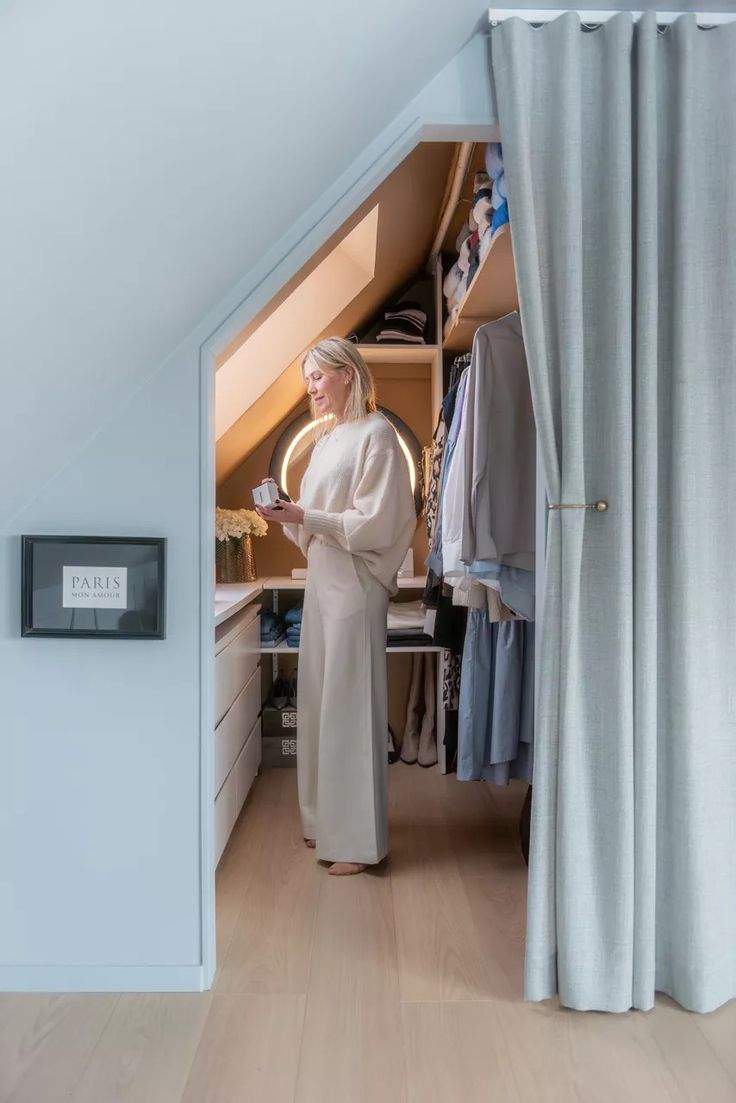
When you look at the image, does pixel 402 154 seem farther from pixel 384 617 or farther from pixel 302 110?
pixel 384 617

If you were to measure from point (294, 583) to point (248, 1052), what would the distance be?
219cm

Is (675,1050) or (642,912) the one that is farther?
(642,912)

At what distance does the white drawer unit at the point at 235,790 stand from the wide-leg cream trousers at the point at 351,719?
0.29m

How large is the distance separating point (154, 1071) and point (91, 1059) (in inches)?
5.4

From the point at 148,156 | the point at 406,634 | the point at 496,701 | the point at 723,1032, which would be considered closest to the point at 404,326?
the point at 406,634

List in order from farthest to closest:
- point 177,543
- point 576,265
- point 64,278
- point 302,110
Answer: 1. point 177,543
2. point 576,265
3. point 302,110
4. point 64,278

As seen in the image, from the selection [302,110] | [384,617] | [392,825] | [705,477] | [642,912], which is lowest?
[392,825]

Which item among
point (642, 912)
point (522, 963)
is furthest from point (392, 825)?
point (642, 912)

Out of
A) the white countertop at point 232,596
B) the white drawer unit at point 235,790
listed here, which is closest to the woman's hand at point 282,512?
the white countertop at point 232,596

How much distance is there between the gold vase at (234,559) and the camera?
3521 mm

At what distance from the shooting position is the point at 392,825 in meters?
3.01

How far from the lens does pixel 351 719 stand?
8.55 ft

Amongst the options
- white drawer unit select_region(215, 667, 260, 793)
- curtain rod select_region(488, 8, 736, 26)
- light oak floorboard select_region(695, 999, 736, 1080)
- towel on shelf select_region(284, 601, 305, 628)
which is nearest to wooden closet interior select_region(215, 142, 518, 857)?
white drawer unit select_region(215, 667, 260, 793)

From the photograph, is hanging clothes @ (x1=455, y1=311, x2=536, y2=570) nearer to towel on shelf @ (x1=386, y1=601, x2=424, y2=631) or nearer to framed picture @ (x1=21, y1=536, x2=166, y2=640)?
framed picture @ (x1=21, y1=536, x2=166, y2=640)
